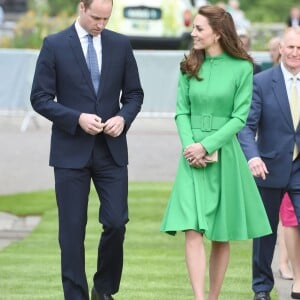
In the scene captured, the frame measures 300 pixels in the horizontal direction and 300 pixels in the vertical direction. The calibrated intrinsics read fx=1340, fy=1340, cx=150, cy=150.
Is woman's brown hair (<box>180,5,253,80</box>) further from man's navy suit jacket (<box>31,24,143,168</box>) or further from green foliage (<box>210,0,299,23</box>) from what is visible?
green foliage (<box>210,0,299,23</box>)

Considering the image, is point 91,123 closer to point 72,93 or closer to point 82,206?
point 72,93

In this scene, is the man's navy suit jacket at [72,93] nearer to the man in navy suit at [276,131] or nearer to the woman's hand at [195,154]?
the woman's hand at [195,154]

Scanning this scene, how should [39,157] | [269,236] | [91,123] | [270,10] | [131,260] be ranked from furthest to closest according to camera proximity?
[270,10]
[39,157]
[131,260]
[269,236]
[91,123]

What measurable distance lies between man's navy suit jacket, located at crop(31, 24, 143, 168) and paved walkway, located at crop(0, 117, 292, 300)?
4241 mm

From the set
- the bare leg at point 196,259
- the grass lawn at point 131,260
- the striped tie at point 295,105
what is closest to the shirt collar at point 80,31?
the bare leg at point 196,259

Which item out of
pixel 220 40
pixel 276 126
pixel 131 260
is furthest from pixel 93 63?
pixel 131 260

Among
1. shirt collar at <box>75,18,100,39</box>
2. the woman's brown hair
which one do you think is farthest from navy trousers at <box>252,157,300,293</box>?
shirt collar at <box>75,18,100,39</box>

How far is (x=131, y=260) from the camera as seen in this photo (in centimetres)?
1112

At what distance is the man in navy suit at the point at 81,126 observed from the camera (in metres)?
8.11

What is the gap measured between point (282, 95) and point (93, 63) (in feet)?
4.77

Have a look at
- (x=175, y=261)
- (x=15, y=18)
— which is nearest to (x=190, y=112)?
(x=175, y=261)

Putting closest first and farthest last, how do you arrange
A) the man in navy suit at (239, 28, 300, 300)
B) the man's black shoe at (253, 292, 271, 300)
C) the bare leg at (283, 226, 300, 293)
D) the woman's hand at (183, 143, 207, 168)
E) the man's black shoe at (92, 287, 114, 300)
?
the woman's hand at (183, 143, 207, 168) → the man's black shoe at (92, 287, 114, 300) → the man in navy suit at (239, 28, 300, 300) → the man's black shoe at (253, 292, 271, 300) → the bare leg at (283, 226, 300, 293)

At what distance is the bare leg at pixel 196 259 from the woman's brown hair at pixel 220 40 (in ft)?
3.18

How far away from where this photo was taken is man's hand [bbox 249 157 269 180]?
28.6 feet
